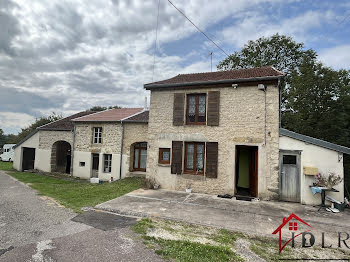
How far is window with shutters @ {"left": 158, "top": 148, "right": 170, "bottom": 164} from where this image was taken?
9.55 meters

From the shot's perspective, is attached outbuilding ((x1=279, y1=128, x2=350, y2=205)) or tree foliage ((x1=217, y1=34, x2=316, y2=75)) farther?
tree foliage ((x1=217, y1=34, x2=316, y2=75))

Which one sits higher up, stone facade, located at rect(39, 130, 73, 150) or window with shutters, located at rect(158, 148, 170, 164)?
stone facade, located at rect(39, 130, 73, 150)

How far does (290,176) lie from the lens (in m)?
7.82

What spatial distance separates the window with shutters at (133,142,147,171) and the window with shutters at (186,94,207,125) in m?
4.57

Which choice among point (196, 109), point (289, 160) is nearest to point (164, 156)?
point (196, 109)

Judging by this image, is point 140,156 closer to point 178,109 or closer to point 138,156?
point 138,156

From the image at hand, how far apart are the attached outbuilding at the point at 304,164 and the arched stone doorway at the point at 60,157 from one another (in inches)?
622

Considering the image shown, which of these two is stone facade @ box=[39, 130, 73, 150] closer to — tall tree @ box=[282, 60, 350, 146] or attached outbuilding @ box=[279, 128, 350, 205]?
attached outbuilding @ box=[279, 128, 350, 205]

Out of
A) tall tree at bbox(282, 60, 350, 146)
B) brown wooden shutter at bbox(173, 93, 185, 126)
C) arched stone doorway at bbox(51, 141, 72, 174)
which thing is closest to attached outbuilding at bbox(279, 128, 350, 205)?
brown wooden shutter at bbox(173, 93, 185, 126)

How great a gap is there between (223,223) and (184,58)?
393 inches

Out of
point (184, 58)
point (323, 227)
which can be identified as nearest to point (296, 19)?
point (184, 58)

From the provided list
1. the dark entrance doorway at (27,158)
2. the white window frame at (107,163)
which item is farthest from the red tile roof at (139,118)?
the dark entrance doorway at (27,158)

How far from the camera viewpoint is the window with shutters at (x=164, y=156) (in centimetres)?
955

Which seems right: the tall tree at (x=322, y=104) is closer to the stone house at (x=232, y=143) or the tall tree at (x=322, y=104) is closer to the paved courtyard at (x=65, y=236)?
the stone house at (x=232, y=143)
